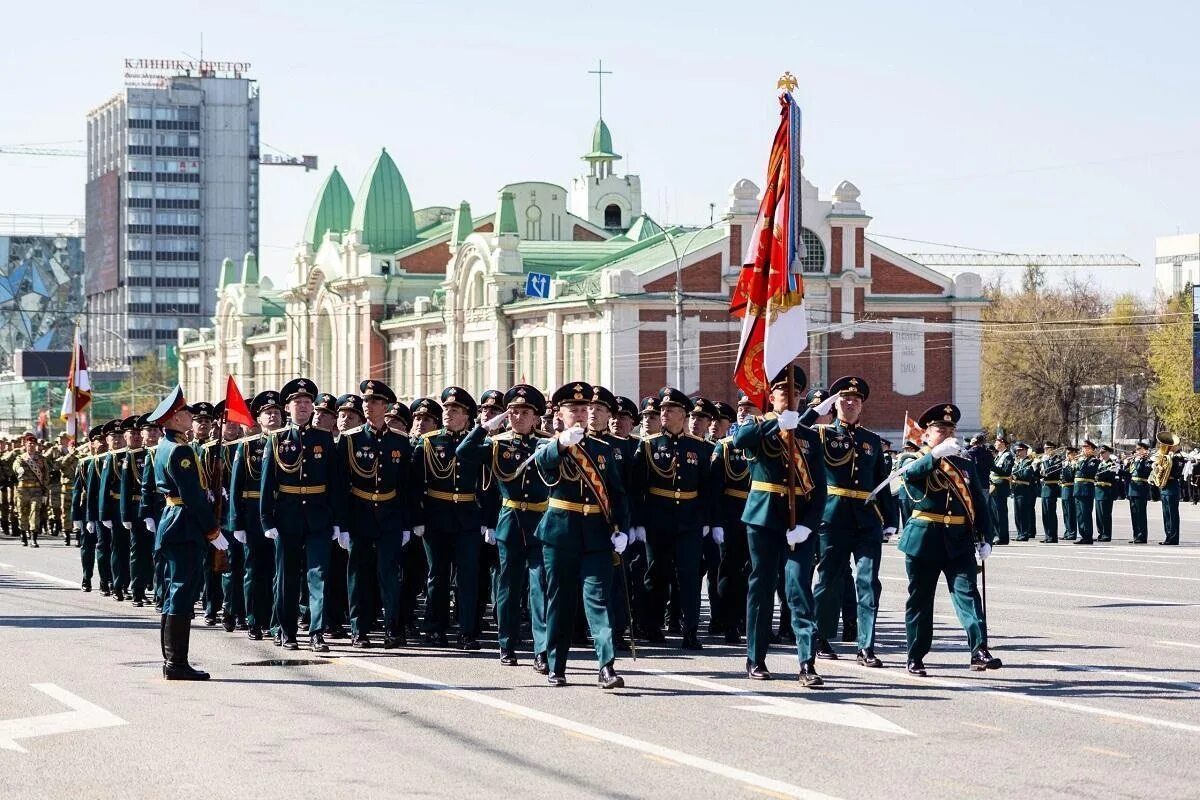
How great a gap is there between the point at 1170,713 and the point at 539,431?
16.6 feet

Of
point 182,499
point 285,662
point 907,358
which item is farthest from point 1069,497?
point 907,358

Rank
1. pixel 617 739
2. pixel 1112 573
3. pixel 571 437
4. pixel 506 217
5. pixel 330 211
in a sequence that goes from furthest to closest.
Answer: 1. pixel 330 211
2. pixel 506 217
3. pixel 1112 573
4. pixel 571 437
5. pixel 617 739

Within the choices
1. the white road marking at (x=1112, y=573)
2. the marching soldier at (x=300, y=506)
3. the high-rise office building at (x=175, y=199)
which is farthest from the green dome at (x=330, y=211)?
the high-rise office building at (x=175, y=199)

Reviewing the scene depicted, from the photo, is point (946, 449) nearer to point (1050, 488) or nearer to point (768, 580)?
point (768, 580)

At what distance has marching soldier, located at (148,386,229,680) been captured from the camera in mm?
12992

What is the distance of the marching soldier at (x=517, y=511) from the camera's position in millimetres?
13211

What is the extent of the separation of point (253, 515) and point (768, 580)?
476 centimetres

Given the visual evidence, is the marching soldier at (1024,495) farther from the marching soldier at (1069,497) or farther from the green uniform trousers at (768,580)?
the green uniform trousers at (768,580)

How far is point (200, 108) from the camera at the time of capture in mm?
178000

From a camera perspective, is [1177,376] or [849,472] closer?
[849,472]

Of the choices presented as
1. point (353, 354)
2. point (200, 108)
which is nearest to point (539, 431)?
point (353, 354)

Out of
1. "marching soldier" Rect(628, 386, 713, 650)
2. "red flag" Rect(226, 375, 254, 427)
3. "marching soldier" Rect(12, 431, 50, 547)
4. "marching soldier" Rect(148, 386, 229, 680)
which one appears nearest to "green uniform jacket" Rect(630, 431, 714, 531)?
"marching soldier" Rect(628, 386, 713, 650)

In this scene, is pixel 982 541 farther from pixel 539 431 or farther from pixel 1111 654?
pixel 539 431

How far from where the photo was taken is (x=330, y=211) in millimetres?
91438
